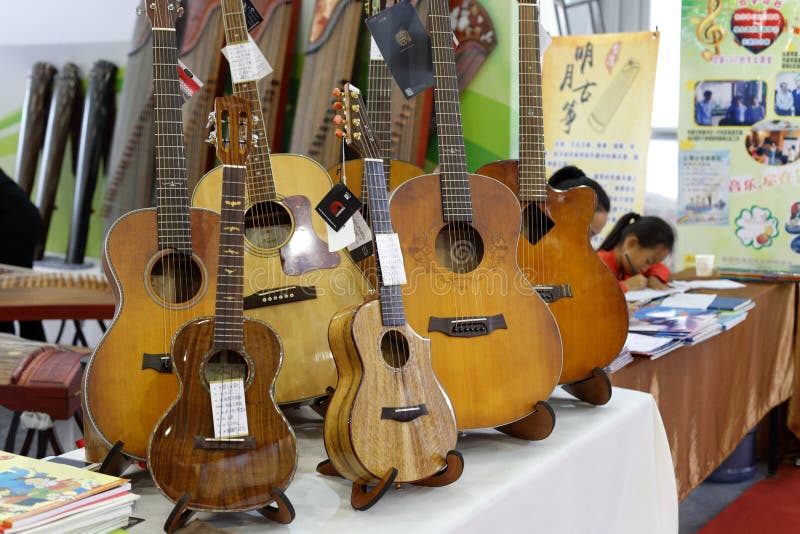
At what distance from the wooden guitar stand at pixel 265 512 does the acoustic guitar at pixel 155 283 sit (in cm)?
17

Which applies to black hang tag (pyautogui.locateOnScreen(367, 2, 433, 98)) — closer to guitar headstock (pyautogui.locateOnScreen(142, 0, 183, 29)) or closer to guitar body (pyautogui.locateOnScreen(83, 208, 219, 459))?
guitar headstock (pyautogui.locateOnScreen(142, 0, 183, 29))

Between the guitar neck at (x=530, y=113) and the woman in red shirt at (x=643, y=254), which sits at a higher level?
the guitar neck at (x=530, y=113)

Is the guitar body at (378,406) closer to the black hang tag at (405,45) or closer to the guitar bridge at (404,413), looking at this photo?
the guitar bridge at (404,413)

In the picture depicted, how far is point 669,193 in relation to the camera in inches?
178

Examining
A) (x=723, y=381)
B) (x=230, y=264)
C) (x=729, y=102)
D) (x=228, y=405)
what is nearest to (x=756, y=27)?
(x=729, y=102)

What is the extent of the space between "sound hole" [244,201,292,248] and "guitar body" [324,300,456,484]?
1.02ft

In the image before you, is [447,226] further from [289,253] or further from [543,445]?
[543,445]

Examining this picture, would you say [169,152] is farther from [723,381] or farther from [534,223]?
[723,381]

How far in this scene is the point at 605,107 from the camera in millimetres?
3902

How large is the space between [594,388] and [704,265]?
7.03 ft

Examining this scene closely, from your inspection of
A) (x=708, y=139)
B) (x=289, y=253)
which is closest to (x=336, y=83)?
(x=708, y=139)

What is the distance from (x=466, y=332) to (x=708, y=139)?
2.65 meters

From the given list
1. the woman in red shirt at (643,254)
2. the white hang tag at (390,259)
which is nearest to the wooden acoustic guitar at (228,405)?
the white hang tag at (390,259)

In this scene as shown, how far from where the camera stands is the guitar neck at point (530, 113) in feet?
5.91
